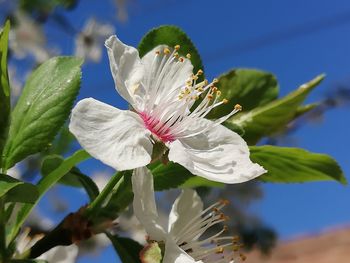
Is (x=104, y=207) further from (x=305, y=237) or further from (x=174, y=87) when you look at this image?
(x=305, y=237)

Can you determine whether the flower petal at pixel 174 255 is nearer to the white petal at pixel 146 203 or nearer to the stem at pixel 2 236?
the white petal at pixel 146 203

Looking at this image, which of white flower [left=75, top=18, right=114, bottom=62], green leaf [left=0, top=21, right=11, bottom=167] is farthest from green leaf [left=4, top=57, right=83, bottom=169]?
white flower [left=75, top=18, right=114, bottom=62]

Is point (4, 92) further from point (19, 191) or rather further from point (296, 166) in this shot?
point (296, 166)

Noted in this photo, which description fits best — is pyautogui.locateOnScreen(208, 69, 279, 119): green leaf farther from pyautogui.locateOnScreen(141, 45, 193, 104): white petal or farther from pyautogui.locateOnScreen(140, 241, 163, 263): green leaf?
pyautogui.locateOnScreen(140, 241, 163, 263): green leaf

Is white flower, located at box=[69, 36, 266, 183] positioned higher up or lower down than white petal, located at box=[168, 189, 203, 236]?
higher up

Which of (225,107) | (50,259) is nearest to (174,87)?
(225,107)

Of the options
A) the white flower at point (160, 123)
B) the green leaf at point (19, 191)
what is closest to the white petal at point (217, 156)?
the white flower at point (160, 123)
